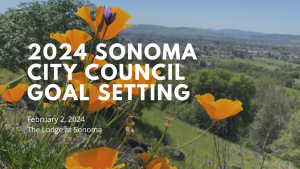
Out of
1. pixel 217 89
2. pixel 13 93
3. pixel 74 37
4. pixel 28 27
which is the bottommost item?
pixel 217 89

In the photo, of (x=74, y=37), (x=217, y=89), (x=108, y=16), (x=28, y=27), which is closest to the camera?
(x=108, y=16)

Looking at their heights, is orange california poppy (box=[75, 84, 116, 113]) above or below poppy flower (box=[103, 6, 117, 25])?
below

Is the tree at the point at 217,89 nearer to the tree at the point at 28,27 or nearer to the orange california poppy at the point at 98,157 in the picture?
the tree at the point at 28,27

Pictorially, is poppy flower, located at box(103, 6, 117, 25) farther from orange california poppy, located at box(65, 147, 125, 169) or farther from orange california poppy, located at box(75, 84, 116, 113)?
orange california poppy, located at box(65, 147, 125, 169)

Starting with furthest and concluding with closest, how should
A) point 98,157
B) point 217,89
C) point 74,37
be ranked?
point 217,89 → point 74,37 → point 98,157

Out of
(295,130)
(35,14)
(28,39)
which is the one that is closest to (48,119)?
(28,39)

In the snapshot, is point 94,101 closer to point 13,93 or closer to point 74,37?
point 74,37

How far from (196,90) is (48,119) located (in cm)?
2785

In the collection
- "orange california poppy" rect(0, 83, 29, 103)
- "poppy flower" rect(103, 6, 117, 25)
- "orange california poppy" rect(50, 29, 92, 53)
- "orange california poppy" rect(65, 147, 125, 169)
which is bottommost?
"orange california poppy" rect(65, 147, 125, 169)

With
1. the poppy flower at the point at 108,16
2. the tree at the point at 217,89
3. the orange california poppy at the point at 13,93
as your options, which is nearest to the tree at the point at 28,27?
Answer: the orange california poppy at the point at 13,93

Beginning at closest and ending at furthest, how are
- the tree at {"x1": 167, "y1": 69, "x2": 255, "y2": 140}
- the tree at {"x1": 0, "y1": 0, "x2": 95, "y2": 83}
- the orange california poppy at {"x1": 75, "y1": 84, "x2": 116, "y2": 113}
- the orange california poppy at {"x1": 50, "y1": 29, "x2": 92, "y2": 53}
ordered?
the orange california poppy at {"x1": 75, "y1": 84, "x2": 116, "y2": 113} → the orange california poppy at {"x1": 50, "y1": 29, "x2": 92, "y2": 53} → the tree at {"x1": 0, "y1": 0, "x2": 95, "y2": 83} → the tree at {"x1": 167, "y1": 69, "x2": 255, "y2": 140}

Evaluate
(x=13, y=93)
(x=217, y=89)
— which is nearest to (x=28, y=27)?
(x=13, y=93)

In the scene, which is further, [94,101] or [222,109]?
[222,109]

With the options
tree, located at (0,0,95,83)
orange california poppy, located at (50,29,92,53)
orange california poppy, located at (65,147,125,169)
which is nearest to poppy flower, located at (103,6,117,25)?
orange california poppy, located at (50,29,92,53)
